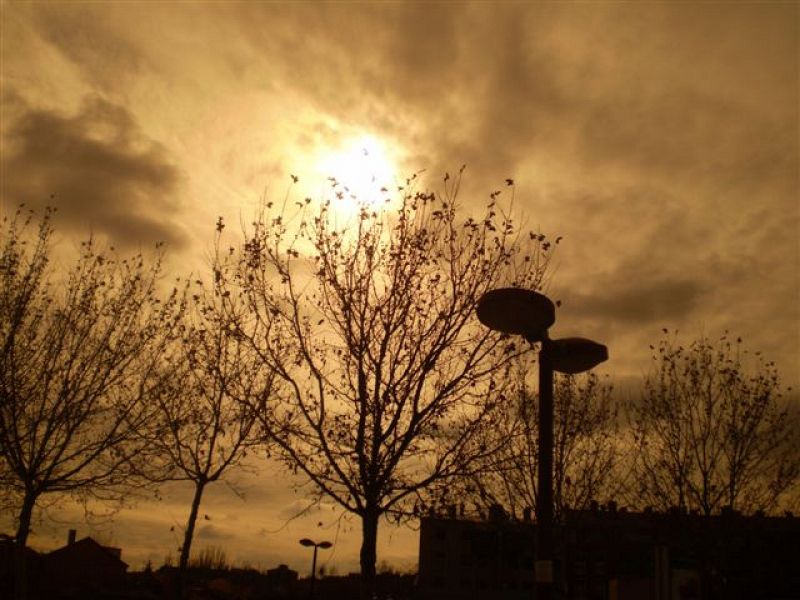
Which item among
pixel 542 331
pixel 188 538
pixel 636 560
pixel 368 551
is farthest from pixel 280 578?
pixel 542 331

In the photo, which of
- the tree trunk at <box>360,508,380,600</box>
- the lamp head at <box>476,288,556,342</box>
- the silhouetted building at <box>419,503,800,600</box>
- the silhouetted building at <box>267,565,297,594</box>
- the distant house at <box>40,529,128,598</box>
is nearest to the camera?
the lamp head at <box>476,288,556,342</box>

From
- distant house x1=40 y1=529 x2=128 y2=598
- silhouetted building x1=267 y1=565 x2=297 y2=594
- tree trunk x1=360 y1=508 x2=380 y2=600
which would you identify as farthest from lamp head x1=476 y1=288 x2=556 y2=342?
silhouetted building x1=267 y1=565 x2=297 y2=594

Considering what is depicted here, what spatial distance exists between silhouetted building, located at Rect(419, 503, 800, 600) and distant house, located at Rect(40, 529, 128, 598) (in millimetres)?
25239

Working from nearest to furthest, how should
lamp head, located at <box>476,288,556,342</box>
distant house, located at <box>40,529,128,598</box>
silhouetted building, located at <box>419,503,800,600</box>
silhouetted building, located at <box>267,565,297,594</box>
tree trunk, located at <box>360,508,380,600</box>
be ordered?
lamp head, located at <box>476,288,556,342</box>
silhouetted building, located at <box>419,503,800,600</box>
tree trunk, located at <box>360,508,380,600</box>
distant house, located at <box>40,529,128,598</box>
silhouetted building, located at <box>267,565,297,594</box>

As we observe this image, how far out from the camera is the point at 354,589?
2955 inches

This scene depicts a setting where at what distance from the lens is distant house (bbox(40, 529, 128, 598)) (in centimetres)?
4841

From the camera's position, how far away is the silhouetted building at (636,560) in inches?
244

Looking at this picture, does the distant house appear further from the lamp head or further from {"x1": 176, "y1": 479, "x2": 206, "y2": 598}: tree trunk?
the lamp head

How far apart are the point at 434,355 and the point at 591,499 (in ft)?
46.8

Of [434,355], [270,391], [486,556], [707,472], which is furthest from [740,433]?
[486,556]

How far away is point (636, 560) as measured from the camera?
182ft

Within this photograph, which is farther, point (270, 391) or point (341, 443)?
point (270, 391)

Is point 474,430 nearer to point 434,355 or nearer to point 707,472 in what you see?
point 434,355

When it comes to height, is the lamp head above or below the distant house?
above
